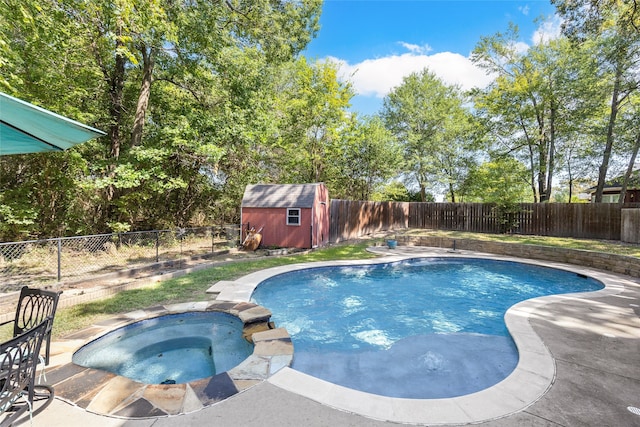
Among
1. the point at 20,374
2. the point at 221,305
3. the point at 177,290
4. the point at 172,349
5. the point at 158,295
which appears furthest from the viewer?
the point at 177,290

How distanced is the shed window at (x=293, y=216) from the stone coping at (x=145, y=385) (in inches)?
313

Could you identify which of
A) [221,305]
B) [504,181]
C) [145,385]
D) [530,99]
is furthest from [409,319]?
[530,99]

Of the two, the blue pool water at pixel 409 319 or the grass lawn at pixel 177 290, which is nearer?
the blue pool water at pixel 409 319

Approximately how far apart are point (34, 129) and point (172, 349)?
3.34m

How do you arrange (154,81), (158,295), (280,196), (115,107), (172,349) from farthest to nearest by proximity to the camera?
(280,196)
(154,81)
(115,107)
(158,295)
(172,349)

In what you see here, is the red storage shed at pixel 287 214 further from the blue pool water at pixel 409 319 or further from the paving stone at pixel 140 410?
the paving stone at pixel 140 410

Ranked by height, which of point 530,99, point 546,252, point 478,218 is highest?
point 530,99

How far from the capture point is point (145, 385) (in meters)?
2.81

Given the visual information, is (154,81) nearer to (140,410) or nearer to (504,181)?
(140,410)

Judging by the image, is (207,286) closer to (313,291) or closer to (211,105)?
(313,291)

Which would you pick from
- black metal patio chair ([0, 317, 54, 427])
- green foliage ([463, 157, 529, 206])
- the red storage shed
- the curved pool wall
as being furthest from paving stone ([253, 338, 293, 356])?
green foliage ([463, 157, 529, 206])

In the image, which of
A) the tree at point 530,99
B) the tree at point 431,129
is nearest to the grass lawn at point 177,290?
the tree at point 530,99

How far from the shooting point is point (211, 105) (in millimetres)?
11133

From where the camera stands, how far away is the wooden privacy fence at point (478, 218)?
39.8 ft
